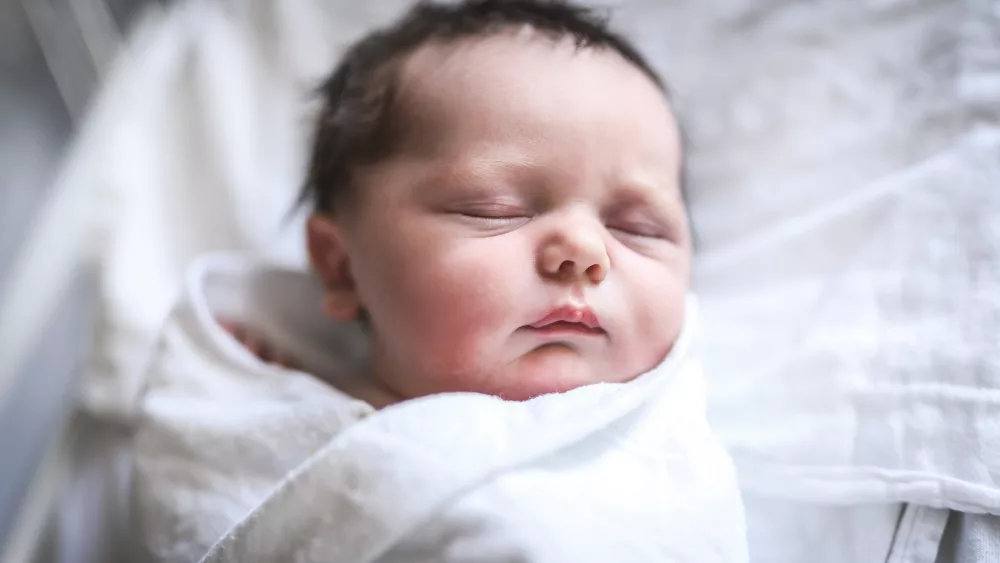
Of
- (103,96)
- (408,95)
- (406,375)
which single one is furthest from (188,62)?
(406,375)

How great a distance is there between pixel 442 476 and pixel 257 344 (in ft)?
1.47

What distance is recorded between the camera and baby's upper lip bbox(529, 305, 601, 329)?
0.60 m

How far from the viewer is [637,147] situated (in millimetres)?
688

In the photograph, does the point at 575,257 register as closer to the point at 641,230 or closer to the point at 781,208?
the point at 641,230

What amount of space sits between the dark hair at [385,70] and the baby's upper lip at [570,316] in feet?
0.78

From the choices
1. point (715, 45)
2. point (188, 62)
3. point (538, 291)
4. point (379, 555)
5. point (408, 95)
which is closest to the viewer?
point (379, 555)

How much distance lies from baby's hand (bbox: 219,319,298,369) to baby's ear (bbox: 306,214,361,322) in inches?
5.1

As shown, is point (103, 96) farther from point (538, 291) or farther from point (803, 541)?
point (803, 541)

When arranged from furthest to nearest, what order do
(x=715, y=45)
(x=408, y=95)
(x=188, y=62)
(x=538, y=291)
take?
(x=188, y=62) → (x=715, y=45) → (x=408, y=95) → (x=538, y=291)

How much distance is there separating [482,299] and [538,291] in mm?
49

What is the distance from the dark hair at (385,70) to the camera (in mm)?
723

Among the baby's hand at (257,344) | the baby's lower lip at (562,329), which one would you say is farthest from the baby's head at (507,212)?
the baby's hand at (257,344)

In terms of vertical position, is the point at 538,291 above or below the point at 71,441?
above

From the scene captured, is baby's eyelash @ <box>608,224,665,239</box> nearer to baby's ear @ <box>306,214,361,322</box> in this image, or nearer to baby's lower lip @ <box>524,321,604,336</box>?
baby's lower lip @ <box>524,321,604,336</box>
